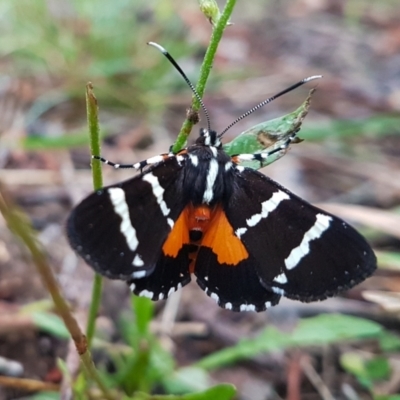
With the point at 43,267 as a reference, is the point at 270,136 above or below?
above

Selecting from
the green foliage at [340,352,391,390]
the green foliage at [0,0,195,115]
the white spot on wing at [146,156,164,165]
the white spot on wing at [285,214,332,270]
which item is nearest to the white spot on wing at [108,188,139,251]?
the white spot on wing at [146,156,164,165]

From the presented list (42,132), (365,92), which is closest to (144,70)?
(42,132)

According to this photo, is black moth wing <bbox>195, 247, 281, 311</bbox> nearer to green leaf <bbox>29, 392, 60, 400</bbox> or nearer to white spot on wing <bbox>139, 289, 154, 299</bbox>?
white spot on wing <bbox>139, 289, 154, 299</bbox>

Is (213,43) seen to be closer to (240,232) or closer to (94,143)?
(94,143)

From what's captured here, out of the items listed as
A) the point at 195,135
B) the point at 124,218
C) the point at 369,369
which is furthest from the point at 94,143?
the point at 195,135

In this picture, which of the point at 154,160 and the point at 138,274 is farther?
the point at 154,160

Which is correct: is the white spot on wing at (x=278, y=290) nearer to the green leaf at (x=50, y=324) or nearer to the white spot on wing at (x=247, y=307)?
the white spot on wing at (x=247, y=307)
